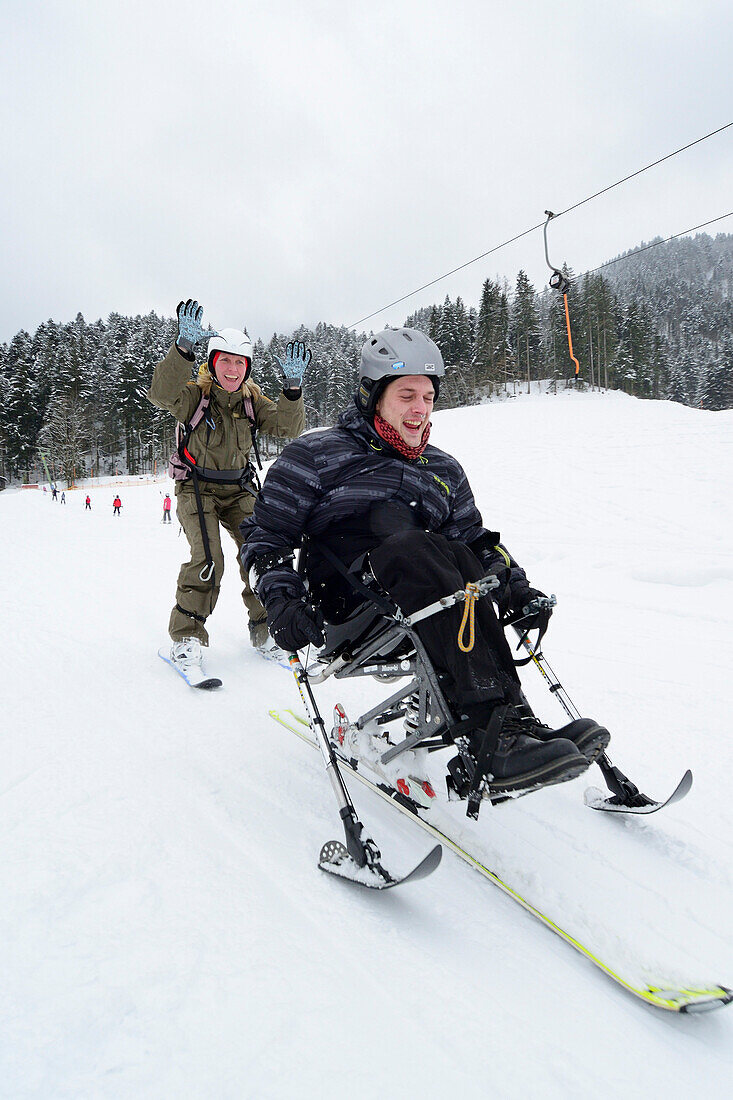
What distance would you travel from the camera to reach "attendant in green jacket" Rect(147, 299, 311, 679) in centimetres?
387

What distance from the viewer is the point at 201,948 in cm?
144

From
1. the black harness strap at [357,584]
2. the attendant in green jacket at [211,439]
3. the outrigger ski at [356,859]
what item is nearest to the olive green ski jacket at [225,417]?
the attendant in green jacket at [211,439]

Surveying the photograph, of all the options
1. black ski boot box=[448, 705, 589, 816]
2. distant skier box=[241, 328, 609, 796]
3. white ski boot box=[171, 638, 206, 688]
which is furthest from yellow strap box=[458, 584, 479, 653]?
white ski boot box=[171, 638, 206, 688]

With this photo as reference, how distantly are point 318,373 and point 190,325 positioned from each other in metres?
73.5

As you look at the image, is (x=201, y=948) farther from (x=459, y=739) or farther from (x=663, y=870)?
(x=663, y=870)

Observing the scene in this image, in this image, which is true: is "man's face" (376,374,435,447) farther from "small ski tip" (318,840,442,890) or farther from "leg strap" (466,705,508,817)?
"small ski tip" (318,840,442,890)

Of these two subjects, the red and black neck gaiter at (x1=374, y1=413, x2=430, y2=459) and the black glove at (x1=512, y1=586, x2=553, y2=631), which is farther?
the red and black neck gaiter at (x1=374, y1=413, x2=430, y2=459)

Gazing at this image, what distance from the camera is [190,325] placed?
386cm

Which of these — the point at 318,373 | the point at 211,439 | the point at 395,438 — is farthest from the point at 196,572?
the point at 318,373

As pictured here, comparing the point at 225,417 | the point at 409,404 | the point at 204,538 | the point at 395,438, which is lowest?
the point at 204,538

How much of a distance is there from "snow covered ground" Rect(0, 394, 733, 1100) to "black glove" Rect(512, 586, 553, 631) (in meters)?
0.76

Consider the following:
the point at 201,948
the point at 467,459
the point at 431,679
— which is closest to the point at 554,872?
the point at 431,679

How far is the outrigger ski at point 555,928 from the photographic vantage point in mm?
1373

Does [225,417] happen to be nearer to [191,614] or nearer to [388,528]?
[191,614]
